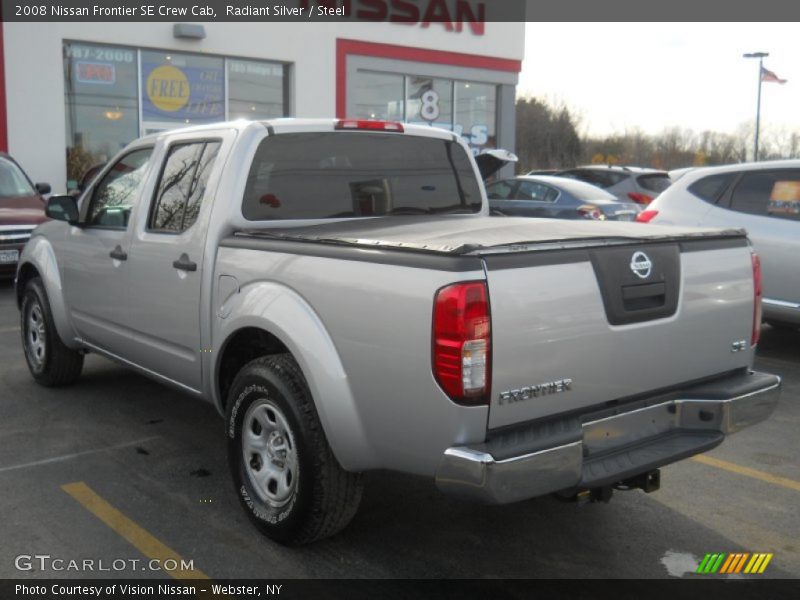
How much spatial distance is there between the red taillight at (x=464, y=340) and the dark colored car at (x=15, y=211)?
9495 millimetres

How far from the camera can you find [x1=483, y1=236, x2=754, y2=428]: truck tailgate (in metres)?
3.06

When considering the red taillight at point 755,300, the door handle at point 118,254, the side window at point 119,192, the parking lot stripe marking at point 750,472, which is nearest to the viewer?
the red taillight at point 755,300

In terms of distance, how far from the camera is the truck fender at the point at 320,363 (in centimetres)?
335

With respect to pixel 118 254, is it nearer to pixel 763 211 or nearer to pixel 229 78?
pixel 763 211

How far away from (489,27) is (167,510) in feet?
67.9

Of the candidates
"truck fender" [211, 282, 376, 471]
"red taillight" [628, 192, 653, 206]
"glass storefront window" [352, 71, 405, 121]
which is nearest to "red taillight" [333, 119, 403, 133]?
"truck fender" [211, 282, 376, 471]

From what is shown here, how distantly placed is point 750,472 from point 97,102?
16003mm

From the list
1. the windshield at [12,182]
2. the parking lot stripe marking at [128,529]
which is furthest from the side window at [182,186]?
the windshield at [12,182]

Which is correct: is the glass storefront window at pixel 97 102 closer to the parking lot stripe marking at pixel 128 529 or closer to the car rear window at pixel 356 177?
the car rear window at pixel 356 177

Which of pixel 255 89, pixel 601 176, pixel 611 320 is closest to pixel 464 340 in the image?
pixel 611 320

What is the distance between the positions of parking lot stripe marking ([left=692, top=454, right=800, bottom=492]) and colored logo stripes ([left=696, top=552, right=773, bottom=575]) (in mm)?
960

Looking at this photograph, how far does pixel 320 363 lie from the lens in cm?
342

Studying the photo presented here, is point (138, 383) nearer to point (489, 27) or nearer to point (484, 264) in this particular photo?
point (484, 264)

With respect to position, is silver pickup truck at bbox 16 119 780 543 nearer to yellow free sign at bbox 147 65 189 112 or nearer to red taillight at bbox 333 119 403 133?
red taillight at bbox 333 119 403 133
